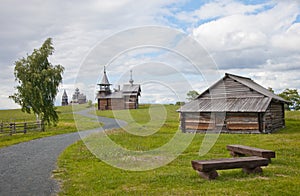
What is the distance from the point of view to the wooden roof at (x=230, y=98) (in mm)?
25803

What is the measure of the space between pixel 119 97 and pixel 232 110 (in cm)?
4431

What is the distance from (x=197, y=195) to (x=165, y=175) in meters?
2.43

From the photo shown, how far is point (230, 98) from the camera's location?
28422mm

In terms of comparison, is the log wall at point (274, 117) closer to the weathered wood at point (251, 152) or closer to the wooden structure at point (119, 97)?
the weathered wood at point (251, 152)

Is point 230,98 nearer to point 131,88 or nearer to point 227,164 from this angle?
point 227,164

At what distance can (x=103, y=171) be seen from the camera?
36.0ft

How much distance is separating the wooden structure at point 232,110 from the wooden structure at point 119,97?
3707 centimetres

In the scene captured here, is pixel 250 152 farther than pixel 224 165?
Yes

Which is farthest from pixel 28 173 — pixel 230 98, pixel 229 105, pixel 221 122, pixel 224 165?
pixel 230 98

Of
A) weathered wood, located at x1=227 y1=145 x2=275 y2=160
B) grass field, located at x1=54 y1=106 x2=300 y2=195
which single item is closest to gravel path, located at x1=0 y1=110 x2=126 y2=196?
grass field, located at x1=54 y1=106 x2=300 y2=195

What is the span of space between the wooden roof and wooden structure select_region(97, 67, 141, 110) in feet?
120

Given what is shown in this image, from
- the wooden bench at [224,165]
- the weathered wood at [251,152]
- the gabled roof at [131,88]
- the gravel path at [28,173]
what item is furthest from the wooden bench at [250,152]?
the gabled roof at [131,88]

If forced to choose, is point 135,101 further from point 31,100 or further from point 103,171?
point 103,171

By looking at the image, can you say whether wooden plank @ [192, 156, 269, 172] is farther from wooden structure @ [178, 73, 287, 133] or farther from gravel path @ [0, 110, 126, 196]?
wooden structure @ [178, 73, 287, 133]
